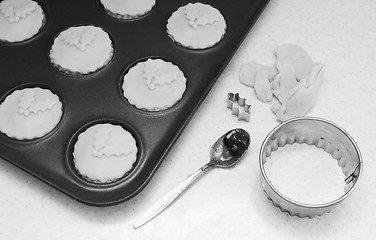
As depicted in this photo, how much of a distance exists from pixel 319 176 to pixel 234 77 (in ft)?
1.02

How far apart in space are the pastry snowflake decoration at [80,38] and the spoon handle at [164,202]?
39cm

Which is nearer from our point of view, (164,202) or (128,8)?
(164,202)

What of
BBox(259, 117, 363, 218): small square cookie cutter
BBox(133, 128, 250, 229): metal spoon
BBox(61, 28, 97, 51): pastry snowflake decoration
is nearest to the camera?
BBox(259, 117, 363, 218): small square cookie cutter

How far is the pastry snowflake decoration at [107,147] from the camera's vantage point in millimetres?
1069

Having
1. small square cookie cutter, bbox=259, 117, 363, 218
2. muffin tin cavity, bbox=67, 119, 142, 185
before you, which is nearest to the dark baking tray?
muffin tin cavity, bbox=67, 119, 142, 185

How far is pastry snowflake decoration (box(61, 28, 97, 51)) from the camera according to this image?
122 cm

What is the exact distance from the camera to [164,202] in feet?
3.51

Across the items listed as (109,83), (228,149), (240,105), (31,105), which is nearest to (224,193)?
(228,149)

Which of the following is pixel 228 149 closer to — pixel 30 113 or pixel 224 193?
pixel 224 193

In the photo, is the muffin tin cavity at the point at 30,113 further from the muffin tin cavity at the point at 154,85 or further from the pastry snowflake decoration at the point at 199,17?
the pastry snowflake decoration at the point at 199,17

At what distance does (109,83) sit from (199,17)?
10.5 inches

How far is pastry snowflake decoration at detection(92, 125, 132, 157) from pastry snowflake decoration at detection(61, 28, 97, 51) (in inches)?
9.7

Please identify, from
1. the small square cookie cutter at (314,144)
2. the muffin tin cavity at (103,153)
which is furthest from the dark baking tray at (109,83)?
the small square cookie cutter at (314,144)

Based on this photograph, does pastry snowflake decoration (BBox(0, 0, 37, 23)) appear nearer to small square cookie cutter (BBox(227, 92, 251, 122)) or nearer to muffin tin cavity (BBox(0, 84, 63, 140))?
muffin tin cavity (BBox(0, 84, 63, 140))
